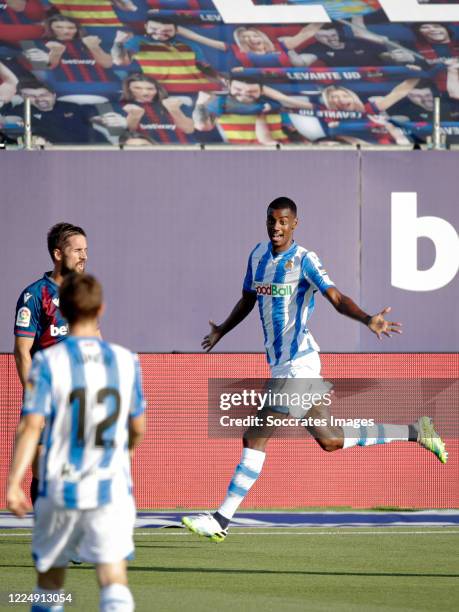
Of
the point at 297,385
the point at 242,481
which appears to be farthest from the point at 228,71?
the point at 242,481

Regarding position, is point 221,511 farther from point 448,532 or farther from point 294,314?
point 448,532

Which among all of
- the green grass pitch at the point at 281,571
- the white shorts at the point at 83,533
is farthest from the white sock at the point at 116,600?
the green grass pitch at the point at 281,571

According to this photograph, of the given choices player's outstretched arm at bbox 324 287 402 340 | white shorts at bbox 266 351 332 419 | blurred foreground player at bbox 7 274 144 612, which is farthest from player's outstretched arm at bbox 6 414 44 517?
white shorts at bbox 266 351 332 419

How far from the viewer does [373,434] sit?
10.6 metres

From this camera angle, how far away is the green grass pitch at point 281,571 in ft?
25.2

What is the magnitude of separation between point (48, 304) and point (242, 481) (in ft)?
6.13

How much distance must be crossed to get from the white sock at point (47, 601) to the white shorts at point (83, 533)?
13cm

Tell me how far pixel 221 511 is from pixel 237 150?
254 inches

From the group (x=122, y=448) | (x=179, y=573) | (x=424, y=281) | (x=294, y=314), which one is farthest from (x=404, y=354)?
(x=122, y=448)

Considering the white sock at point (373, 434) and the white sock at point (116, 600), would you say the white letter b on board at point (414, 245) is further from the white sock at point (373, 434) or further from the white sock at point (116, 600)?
the white sock at point (116, 600)

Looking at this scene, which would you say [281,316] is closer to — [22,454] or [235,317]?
[235,317]

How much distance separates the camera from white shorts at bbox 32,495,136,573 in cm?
533

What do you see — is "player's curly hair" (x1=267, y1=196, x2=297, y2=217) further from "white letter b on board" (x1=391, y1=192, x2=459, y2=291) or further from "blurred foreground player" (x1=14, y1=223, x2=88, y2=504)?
"white letter b on board" (x1=391, y1=192, x2=459, y2=291)

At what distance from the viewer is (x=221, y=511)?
9.55 m
